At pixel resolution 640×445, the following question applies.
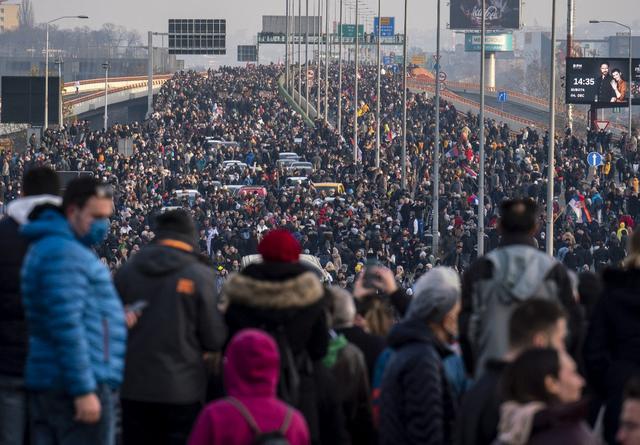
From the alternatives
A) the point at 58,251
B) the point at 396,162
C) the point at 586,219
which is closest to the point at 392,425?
the point at 58,251

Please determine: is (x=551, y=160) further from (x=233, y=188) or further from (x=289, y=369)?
(x=289, y=369)

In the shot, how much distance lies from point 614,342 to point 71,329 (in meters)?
2.21

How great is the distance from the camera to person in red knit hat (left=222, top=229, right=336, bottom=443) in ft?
26.1

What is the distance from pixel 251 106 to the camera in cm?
9212

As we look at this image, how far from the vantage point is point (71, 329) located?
725 cm

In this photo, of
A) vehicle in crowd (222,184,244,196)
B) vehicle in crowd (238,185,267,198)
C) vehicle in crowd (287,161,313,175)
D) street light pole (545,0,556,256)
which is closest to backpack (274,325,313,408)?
street light pole (545,0,556,256)

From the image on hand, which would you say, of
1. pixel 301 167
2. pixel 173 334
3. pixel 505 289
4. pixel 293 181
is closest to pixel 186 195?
pixel 293 181

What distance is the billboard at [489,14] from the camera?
163125 millimetres

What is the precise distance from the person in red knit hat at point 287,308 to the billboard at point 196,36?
11498cm

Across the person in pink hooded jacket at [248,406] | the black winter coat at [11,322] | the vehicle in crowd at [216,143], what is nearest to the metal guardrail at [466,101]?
the vehicle in crowd at [216,143]

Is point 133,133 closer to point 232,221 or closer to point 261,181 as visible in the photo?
point 261,181

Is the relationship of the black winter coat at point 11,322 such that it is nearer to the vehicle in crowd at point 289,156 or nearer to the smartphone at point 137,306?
the smartphone at point 137,306

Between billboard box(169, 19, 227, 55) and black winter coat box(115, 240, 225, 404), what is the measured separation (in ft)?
376

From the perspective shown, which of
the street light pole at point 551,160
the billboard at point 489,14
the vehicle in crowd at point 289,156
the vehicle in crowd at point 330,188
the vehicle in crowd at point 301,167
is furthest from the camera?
the billboard at point 489,14
